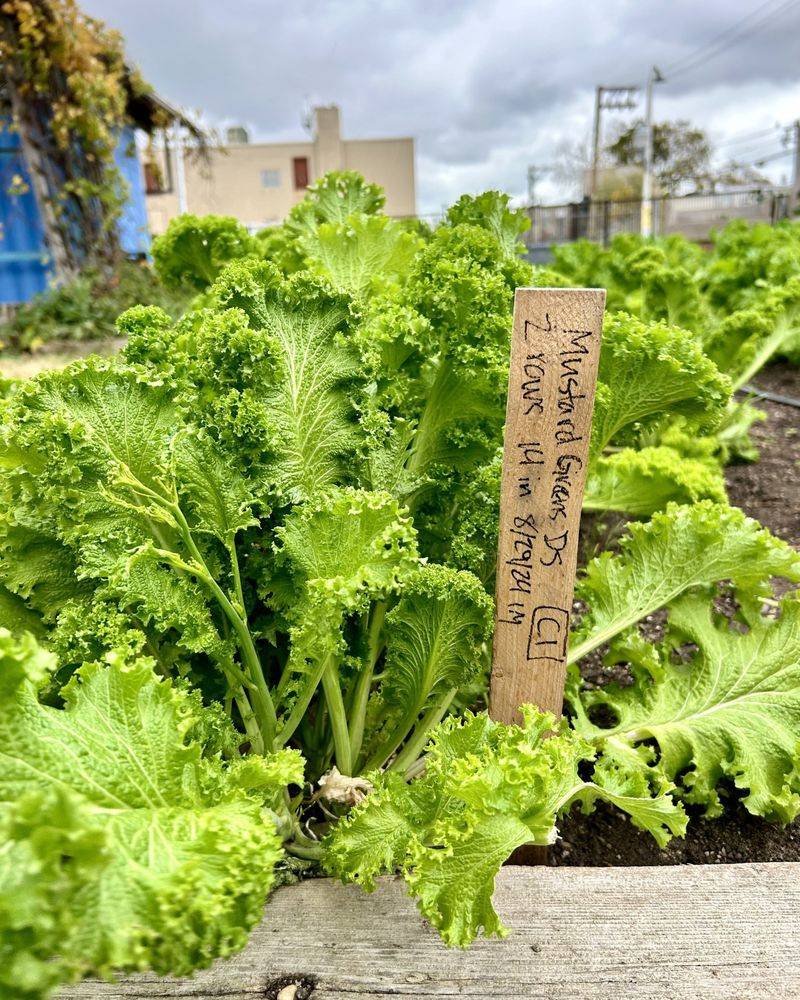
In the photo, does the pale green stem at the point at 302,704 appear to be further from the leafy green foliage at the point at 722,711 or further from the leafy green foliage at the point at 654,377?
the leafy green foliage at the point at 654,377

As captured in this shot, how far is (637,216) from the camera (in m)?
27.8

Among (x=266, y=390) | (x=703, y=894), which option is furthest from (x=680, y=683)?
(x=266, y=390)

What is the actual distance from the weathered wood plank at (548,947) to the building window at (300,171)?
147ft

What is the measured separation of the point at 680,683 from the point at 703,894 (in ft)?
2.04

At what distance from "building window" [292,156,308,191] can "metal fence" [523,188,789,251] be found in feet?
62.3

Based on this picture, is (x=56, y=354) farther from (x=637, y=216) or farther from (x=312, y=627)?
(x=637, y=216)

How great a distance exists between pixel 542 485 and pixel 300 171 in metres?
45.4

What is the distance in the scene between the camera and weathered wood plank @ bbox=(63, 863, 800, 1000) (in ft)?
4.81

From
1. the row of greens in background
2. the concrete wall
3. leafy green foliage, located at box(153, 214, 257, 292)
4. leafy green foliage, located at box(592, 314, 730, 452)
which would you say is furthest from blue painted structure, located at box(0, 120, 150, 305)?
the concrete wall

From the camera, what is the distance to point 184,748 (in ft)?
4.21

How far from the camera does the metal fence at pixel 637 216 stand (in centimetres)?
2573

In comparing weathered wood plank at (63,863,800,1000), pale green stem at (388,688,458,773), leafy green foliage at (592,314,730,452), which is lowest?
weathered wood plank at (63,863,800,1000)

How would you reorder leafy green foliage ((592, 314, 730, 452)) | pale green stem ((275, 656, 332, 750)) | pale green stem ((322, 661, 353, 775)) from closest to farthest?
pale green stem ((275, 656, 332, 750))
pale green stem ((322, 661, 353, 775))
leafy green foliage ((592, 314, 730, 452))

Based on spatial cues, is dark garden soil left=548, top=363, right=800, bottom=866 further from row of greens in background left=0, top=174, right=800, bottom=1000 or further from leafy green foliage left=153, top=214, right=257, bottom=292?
leafy green foliage left=153, top=214, right=257, bottom=292
